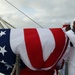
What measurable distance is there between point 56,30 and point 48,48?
0.33 metres

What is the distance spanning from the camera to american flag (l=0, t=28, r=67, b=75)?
3.94 metres

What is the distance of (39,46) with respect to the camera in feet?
13.0

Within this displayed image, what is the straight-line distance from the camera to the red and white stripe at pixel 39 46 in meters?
3.94

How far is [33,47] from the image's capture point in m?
3.93

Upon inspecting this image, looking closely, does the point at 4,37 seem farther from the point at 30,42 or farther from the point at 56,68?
the point at 56,68

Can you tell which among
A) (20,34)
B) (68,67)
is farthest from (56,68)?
(20,34)

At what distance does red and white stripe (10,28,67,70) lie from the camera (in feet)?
12.9

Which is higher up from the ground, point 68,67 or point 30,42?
point 30,42

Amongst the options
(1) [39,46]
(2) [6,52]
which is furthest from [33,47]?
(2) [6,52]

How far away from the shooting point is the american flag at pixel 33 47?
3.94 m

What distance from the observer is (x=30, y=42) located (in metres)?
3.95

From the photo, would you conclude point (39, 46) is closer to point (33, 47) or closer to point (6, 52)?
point (33, 47)

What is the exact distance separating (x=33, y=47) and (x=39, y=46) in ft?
0.27

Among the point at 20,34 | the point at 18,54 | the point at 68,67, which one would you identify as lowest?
the point at 68,67
